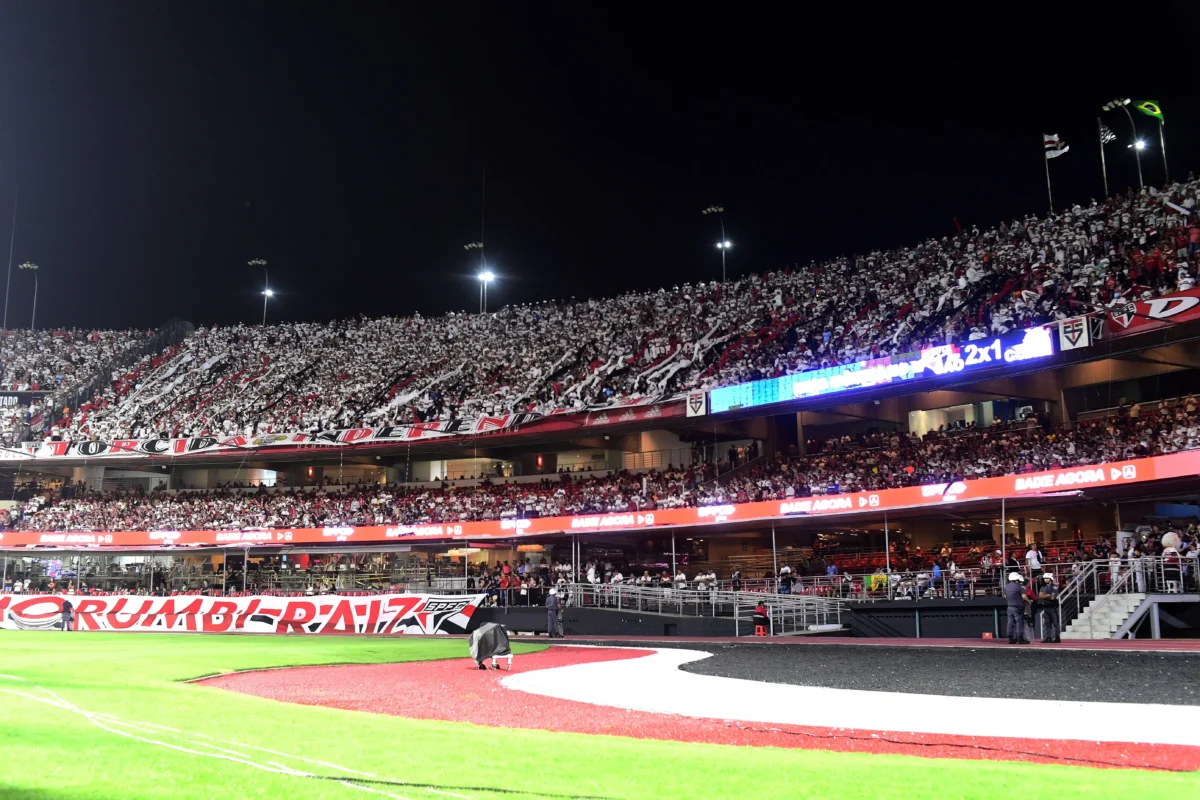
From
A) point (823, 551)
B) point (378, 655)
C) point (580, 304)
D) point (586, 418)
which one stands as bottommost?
point (378, 655)

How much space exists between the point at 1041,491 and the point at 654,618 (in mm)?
11848

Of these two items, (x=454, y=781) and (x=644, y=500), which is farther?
(x=644, y=500)

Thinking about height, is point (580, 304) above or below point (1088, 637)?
above

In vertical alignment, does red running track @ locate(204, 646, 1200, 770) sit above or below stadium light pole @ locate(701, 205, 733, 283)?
below

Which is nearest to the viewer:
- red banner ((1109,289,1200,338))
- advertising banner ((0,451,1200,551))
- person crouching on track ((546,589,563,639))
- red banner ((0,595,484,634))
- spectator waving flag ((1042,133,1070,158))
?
advertising banner ((0,451,1200,551))

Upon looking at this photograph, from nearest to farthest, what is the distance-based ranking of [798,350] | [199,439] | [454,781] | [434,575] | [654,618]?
[454,781], [654,618], [798,350], [434,575], [199,439]

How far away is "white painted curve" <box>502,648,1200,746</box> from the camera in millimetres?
9422

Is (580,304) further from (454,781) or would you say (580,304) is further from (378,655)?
(454,781)

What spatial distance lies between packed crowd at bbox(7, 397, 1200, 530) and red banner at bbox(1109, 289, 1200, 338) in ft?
9.21

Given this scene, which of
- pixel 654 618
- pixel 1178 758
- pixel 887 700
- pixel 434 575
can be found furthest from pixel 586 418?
pixel 1178 758

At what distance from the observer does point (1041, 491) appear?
2666 cm

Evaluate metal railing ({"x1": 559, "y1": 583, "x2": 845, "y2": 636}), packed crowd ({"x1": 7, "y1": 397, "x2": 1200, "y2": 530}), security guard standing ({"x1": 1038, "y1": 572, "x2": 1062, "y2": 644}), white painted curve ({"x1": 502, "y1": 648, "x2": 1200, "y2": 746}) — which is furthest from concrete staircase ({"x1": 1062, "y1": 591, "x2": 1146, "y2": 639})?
white painted curve ({"x1": 502, "y1": 648, "x2": 1200, "y2": 746})

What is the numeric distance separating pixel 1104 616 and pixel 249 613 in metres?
26.5

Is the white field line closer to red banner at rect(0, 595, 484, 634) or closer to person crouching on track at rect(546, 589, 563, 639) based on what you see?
person crouching on track at rect(546, 589, 563, 639)
